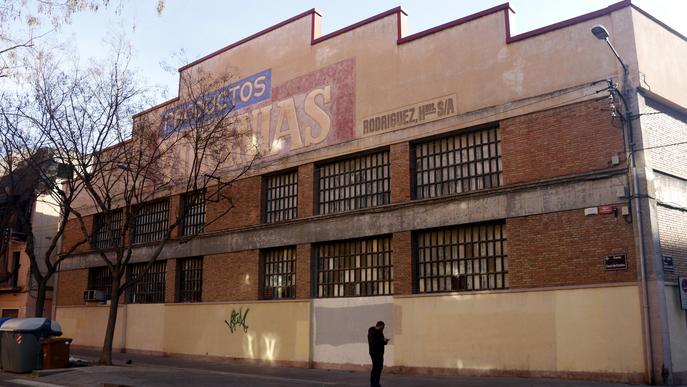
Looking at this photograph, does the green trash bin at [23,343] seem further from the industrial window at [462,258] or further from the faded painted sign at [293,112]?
the industrial window at [462,258]

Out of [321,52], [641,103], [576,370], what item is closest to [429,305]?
[576,370]

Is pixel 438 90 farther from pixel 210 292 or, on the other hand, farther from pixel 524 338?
pixel 210 292

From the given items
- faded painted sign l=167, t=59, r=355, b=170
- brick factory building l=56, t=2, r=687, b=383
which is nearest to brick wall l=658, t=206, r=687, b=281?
brick factory building l=56, t=2, r=687, b=383

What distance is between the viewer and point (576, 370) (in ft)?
52.1

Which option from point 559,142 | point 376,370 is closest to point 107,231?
point 376,370

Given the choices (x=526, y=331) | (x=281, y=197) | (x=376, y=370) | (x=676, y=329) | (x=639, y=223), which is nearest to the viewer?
(x=376, y=370)

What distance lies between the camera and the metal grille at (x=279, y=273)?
23.4 metres

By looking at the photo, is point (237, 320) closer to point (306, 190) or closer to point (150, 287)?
point (306, 190)

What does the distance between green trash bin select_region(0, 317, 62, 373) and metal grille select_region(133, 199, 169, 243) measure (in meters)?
9.67

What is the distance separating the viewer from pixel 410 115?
2048 centimetres

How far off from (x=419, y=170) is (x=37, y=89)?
1345 cm

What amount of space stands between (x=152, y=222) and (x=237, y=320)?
27.1ft

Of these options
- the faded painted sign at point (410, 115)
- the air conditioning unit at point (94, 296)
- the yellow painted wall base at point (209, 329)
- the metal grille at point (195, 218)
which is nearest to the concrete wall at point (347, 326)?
the yellow painted wall base at point (209, 329)

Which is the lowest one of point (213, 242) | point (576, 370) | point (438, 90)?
point (576, 370)
